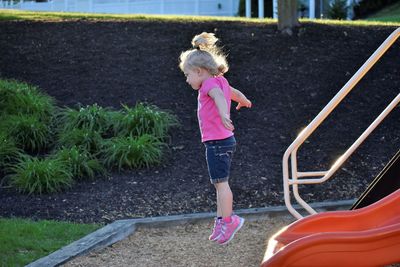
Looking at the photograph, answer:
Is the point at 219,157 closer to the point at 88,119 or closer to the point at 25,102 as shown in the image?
the point at 88,119

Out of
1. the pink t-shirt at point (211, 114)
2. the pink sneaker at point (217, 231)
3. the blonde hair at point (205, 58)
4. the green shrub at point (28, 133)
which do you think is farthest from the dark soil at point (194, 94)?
the blonde hair at point (205, 58)

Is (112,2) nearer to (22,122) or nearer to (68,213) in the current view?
(22,122)

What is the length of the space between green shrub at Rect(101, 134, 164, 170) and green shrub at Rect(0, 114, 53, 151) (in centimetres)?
82

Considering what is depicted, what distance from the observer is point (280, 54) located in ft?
35.5

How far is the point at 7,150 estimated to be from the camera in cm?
832

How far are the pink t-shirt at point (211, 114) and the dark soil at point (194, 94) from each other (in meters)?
2.00

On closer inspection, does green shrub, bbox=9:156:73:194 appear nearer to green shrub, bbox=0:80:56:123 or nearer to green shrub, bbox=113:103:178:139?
green shrub, bbox=113:103:178:139

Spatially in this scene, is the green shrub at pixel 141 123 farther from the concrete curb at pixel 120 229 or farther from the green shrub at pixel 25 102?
the concrete curb at pixel 120 229

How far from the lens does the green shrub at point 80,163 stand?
26.1 feet

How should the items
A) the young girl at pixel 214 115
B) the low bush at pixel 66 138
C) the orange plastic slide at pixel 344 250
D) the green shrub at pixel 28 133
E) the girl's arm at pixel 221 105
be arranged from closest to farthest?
the orange plastic slide at pixel 344 250
the girl's arm at pixel 221 105
the young girl at pixel 214 115
the low bush at pixel 66 138
the green shrub at pixel 28 133

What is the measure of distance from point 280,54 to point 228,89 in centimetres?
560

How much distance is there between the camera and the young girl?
5.25 m

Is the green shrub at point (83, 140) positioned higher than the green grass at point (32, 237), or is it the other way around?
the green shrub at point (83, 140)

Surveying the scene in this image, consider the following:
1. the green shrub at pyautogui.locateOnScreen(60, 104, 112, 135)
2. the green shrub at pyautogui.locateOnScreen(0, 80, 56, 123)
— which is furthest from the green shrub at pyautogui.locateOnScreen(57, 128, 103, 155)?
the green shrub at pyautogui.locateOnScreen(0, 80, 56, 123)
